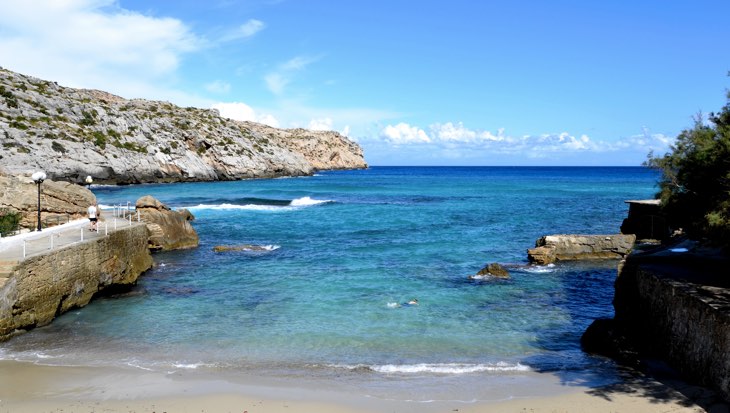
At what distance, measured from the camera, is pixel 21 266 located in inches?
559

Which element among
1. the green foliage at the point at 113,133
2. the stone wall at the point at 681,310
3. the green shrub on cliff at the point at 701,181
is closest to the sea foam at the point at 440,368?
the stone wall at the point at 681,310

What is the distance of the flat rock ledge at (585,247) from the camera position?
26219mm

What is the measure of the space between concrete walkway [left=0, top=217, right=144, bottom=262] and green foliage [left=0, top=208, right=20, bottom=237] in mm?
671

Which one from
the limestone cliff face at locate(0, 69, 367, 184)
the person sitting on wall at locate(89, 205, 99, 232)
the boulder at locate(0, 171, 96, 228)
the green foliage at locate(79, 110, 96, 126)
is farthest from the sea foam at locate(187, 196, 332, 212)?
the green foliage at locate(79, 110, 96, 126)

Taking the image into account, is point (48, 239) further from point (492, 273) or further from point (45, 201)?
point (492, 273)

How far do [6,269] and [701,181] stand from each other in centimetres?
1788

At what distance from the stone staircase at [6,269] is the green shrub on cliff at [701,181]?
1718 centimetres

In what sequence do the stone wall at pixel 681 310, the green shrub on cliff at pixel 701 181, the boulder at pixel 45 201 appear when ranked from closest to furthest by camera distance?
the stone wall at pixel 681 310 < the green shrub on cliff at pixel 701 181 < the boulder at pixel 45 201

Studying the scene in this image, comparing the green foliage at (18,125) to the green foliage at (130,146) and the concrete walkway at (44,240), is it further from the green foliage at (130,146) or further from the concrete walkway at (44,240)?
the concrete walkway at (44,240)

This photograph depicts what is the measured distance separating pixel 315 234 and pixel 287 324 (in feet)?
62.5

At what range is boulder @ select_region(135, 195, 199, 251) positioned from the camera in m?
28.6

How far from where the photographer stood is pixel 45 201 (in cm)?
2408

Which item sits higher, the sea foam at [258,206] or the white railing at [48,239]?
the white railing at [48,239]

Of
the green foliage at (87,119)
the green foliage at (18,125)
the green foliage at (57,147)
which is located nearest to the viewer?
the green foliage at (57,147)
